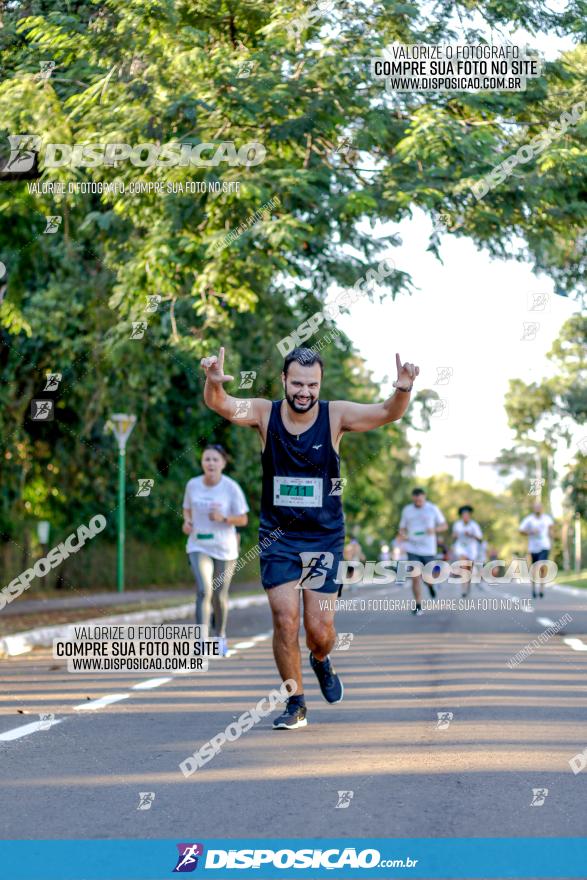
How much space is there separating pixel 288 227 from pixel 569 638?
5.37m

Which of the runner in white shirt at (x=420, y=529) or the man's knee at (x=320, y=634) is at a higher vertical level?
the runner in white shirt at (x=420, y=529)

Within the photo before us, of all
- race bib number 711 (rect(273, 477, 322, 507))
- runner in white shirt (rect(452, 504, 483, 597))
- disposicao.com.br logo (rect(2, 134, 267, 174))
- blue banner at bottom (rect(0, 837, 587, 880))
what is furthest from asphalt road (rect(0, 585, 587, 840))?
runner in white shirt (rect(452, 504, 483, 597))

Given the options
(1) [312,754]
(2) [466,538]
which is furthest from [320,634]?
(2) [466,538]

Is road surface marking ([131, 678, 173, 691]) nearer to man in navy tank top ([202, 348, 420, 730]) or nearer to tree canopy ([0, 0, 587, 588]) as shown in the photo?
man in navy tank top ([202, 348, 420, 730])

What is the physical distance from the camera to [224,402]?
8.18 m

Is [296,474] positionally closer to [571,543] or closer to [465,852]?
[465,852]

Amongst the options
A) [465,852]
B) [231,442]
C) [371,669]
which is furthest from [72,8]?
[231,442]

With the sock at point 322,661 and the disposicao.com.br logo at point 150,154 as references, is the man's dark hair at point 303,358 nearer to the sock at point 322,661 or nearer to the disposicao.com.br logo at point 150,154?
the sock at point 322,661

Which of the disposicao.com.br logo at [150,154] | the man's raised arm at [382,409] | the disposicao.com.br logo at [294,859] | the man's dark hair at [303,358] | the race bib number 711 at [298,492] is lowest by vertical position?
the disposicao.com.br logo at [294,859]

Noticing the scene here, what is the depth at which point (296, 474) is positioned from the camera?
8250mm

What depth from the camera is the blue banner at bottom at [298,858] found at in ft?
16.1

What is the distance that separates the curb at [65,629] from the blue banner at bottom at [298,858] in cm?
993

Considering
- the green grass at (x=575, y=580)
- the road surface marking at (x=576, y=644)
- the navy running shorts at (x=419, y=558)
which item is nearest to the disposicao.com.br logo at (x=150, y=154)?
the road surface marking at (x=576, y=644)

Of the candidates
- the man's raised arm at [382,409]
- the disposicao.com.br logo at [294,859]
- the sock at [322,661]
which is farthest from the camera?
the sock at [322,661]
